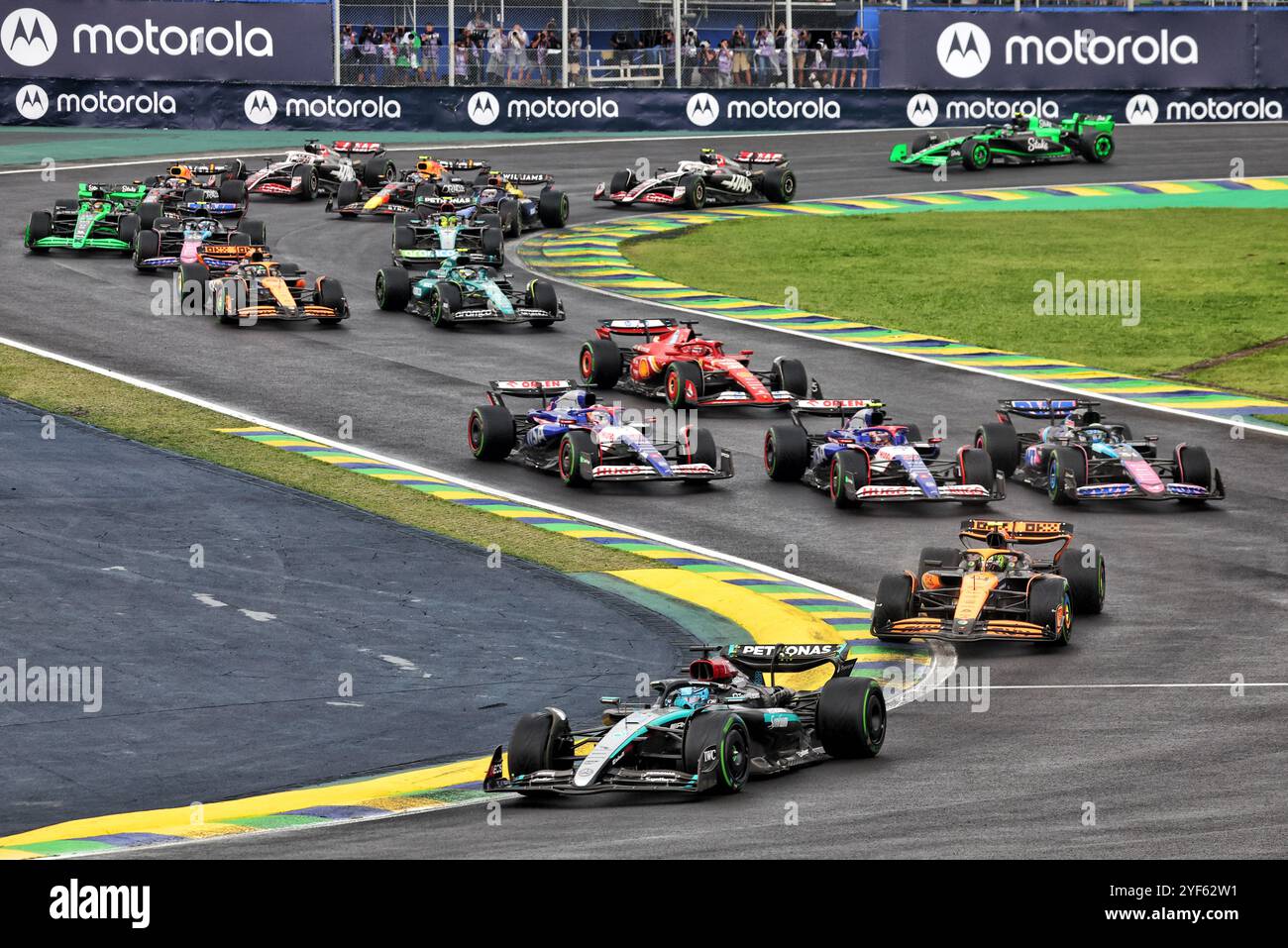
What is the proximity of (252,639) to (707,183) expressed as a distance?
104ft

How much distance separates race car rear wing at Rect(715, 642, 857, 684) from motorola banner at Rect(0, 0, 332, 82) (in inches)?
1625

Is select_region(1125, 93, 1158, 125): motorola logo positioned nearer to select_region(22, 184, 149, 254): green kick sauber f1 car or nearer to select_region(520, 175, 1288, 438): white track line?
select_region(520, 175, 1288, 438): white track line

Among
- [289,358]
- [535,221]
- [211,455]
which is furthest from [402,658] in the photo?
[535,221]

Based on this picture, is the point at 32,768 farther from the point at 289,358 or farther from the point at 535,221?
the point at 535,221

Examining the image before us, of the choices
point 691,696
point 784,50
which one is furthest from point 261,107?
point 691,696

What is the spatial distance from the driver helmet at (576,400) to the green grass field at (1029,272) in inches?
468

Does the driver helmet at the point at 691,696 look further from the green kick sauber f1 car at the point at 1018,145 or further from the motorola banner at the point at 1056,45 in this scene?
the motorola banner at the point at 1056,45

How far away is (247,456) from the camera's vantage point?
28922mm

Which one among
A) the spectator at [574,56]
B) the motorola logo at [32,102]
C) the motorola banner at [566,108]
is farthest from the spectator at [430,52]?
the motorola logo at [32,102]

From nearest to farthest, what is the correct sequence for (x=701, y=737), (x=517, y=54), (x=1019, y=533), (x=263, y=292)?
1. (x=701, y=737)
2. (x=1019, y=533)
3. (x=263, y=292)
4. (x=517, y=54)

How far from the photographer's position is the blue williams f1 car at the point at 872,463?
→ 26531 millimetres

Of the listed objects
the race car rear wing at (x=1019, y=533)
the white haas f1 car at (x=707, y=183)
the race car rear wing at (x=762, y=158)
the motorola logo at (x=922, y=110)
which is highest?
the motorola logo at (x=922, y=110)

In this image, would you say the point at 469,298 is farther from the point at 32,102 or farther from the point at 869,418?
the point at 32,102

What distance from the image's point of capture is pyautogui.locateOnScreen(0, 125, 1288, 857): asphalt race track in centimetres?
1384
